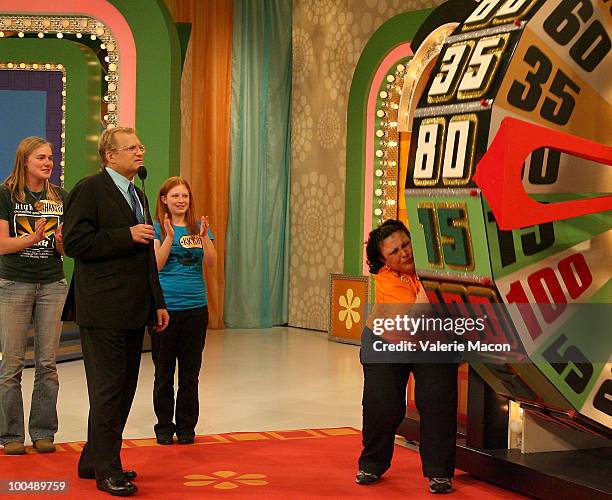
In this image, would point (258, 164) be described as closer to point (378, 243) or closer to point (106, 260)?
point (378, 243)

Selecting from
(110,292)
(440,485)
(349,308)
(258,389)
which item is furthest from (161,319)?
(349,308)

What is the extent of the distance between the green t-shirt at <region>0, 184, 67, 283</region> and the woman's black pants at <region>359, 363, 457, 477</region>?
4.97ft

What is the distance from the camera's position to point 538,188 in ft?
11.3

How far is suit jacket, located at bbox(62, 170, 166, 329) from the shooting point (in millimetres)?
3828

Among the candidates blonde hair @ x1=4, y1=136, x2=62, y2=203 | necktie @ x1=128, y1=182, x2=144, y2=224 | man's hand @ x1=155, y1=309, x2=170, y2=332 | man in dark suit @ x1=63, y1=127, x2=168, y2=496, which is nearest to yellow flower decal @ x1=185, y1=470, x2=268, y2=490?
man in dark suit @ x1=63, y1=127, x2=168, y2=496

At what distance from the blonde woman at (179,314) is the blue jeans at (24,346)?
493 mm

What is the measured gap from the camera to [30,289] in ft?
15.1

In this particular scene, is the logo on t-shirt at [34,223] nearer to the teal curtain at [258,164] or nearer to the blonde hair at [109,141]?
the blonde hair at [109,141]

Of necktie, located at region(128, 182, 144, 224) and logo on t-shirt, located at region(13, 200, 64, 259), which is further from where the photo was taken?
logo on t-shirt, located at region(13, 200, 64, 259)

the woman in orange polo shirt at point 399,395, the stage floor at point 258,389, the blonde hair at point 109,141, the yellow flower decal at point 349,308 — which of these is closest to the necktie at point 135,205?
the blonde hair at point 109,141

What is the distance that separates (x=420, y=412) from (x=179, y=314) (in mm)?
1382

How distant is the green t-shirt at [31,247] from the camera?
4586mm

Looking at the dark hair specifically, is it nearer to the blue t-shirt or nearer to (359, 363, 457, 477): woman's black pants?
(359, 363, 457, 477): woman's black pants

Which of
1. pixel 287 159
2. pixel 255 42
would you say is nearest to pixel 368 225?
pixel 287 159
